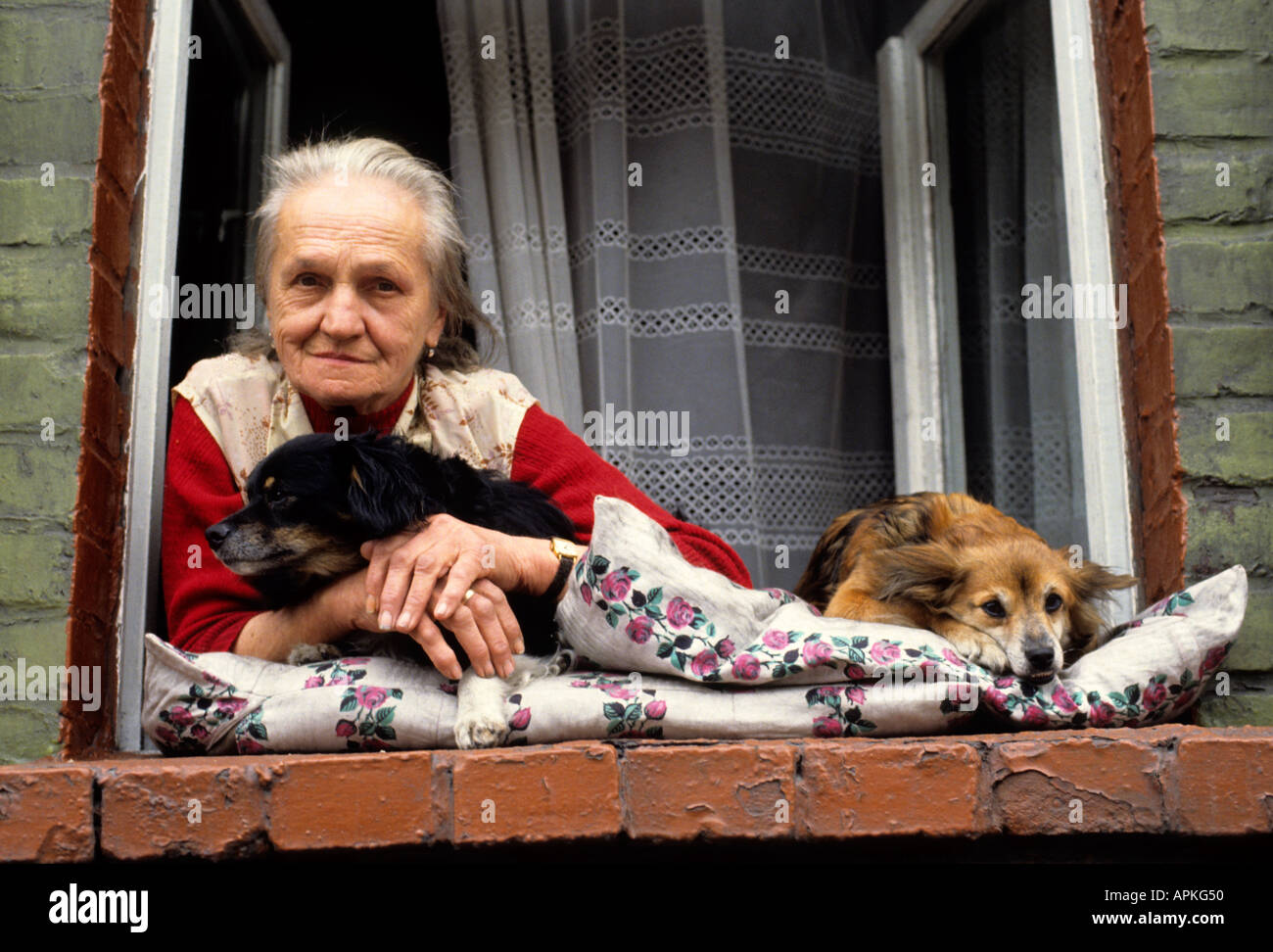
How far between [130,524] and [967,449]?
6.78ft

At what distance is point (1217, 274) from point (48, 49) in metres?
2.16

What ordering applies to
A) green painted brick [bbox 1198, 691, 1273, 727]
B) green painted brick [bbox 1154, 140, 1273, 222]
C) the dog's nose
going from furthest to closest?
green painted brick [bbox 1154, 140, 1273, 222] → green painted brick [bbox 1198, 691, 1273, 727] → the dog's nose

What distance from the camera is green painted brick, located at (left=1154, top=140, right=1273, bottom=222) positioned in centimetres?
221

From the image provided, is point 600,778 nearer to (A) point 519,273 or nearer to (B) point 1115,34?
(B) point 1115,34

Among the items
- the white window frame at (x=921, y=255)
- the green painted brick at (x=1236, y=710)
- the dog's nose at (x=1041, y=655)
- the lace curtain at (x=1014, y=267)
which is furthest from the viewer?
the white window frame at (x=921, y=255)

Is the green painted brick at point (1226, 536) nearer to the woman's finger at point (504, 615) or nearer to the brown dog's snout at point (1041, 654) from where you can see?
the brown dog's snout at point (1041, 654)

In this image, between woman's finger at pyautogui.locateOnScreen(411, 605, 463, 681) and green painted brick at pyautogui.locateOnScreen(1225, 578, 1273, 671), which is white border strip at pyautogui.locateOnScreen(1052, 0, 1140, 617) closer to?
green painted brick at pyautogui.locateOnScreen(1225, 578, 1273, 671)

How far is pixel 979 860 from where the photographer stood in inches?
69.2

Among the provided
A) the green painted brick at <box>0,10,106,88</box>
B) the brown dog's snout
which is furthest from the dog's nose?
the green painted brick at <box>0,10,106,88</box>

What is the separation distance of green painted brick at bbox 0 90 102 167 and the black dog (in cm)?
70

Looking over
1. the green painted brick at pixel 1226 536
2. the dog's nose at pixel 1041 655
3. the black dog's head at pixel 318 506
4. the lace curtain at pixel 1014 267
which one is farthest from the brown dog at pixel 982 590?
the black dog's head at pixel 318 506

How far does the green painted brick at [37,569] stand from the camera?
2.08 metres
